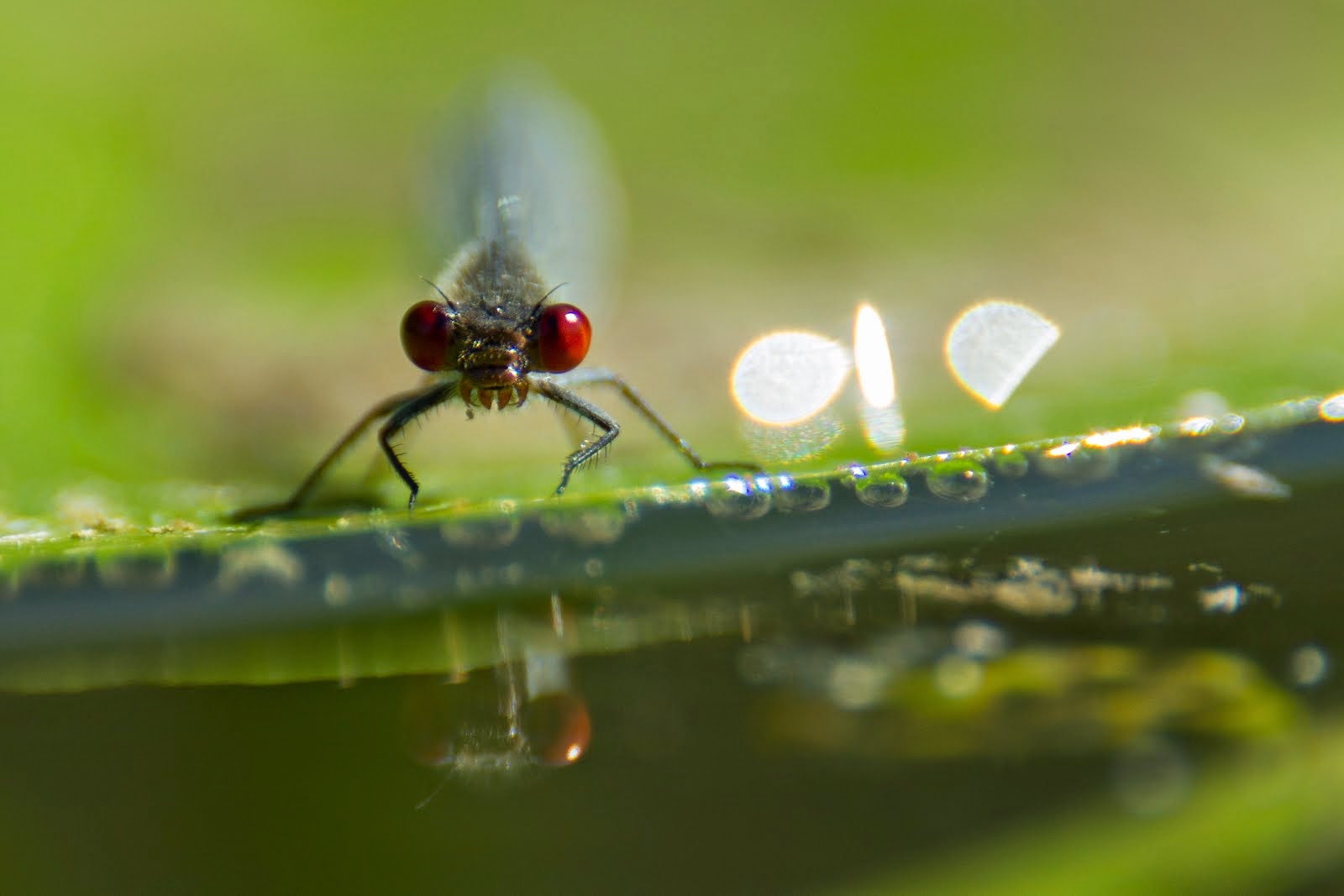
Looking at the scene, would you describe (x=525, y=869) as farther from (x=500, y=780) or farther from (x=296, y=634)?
(x=296, y=634)

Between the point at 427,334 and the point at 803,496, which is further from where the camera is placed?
the point at 427,334

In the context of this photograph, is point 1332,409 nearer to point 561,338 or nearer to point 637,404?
point 637,404

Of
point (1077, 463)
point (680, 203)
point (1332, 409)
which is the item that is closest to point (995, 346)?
point (1332, 409)

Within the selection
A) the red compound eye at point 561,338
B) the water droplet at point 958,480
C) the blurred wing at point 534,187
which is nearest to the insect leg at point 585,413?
the red compound eye at point 561,338

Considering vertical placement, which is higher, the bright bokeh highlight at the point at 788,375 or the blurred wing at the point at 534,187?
the blurred wing at the point at 534,187

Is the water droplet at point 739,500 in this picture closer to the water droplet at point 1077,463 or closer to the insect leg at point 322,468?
the water droplet at point 1077,463

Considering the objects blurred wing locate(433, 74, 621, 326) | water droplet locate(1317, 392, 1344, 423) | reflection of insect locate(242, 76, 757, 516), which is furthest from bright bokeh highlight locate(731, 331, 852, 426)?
water droplet locate(1317, 392, 1344, 423)

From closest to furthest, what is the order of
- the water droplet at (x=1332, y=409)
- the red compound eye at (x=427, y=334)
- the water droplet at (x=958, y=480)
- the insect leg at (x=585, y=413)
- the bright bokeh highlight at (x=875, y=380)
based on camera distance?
the water droplet at (x=958, y=480), the water droplet at (x=1332, y=409), the bright bokeh highlight at (x=875, y=380), the insect leg at (x=585, y=413), the red compound eye at (x=427, y=334)
